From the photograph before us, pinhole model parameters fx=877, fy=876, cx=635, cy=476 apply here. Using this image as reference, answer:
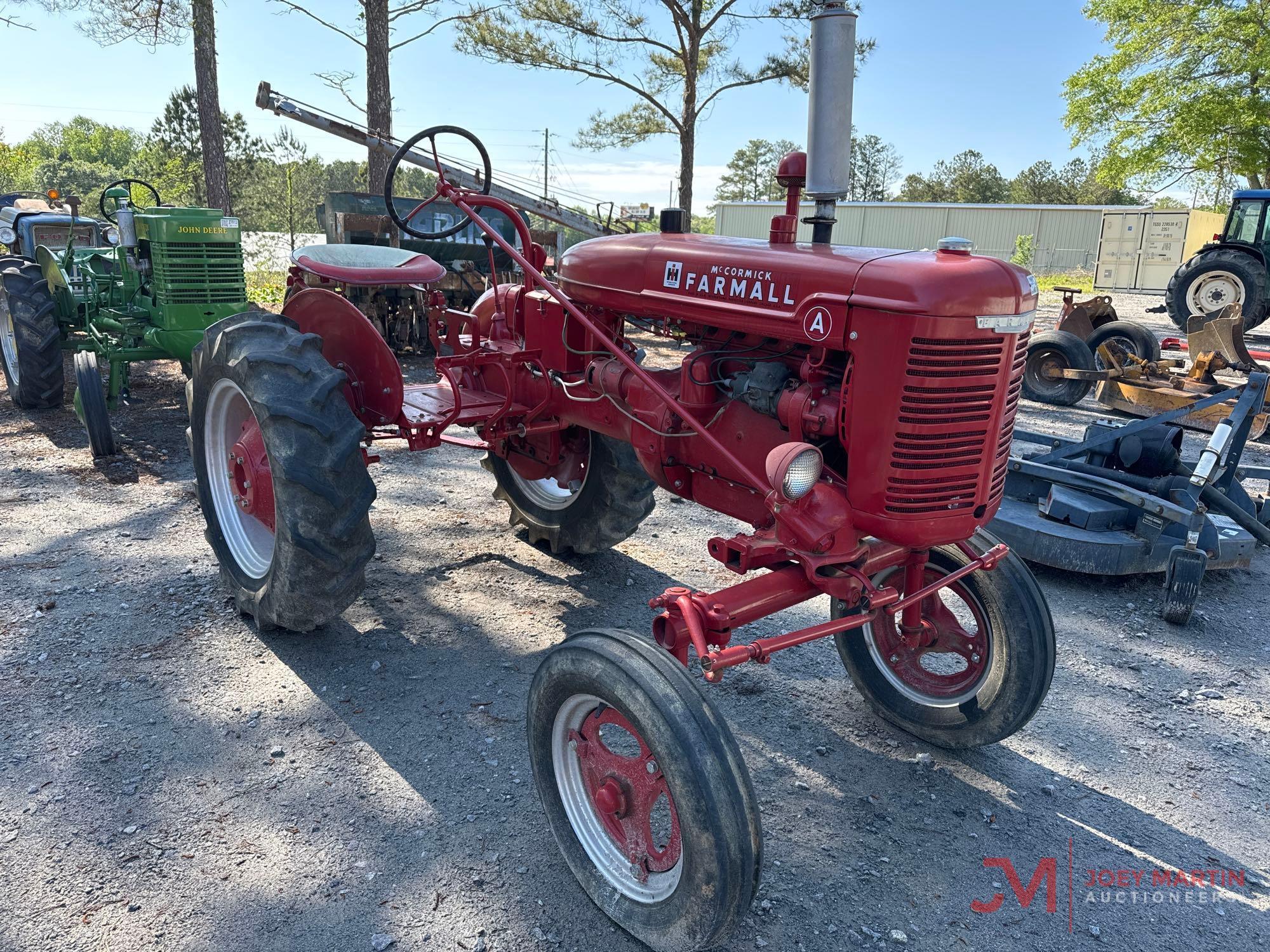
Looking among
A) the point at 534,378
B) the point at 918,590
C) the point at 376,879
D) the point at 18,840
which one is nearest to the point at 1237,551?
the point at 918,590

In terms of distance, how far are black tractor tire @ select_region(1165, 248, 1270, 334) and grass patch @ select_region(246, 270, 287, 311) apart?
13118mm

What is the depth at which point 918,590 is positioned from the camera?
2.71 meters

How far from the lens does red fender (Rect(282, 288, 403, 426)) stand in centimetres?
361

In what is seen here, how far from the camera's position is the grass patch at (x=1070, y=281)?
25953 mm

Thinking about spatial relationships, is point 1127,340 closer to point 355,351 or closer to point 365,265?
point 365,265

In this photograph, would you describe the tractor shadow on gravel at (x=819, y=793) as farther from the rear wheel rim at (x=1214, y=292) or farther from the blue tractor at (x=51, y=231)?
the rear wheel rim at (x=1214, y=292)

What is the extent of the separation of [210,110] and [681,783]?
12577mm

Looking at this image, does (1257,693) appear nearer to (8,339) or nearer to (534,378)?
(534,378)

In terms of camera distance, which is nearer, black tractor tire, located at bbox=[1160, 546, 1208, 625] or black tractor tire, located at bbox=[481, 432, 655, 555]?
black tractor tire, located at bbox=[1160, 546, 1208, 625]

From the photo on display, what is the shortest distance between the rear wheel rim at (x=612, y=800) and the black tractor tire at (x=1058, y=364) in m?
7.44

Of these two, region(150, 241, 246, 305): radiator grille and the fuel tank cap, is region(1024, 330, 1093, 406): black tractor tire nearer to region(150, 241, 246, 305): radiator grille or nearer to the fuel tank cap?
the fuel tank cap

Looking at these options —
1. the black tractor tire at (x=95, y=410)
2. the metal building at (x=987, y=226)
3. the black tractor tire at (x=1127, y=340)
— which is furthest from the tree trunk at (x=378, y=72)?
the metal building at (x=987, y=226)

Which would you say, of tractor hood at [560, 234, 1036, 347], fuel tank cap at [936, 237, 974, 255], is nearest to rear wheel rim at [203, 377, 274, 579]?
tractor hood at [560, 234, 1036, 347]

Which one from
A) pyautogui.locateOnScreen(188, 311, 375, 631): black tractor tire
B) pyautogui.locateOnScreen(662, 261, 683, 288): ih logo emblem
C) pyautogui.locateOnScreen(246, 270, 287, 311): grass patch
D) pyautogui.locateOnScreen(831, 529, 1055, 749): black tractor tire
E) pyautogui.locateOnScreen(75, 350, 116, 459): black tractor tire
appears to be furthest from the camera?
pyautogui.locateOnScreen(246, 270, 287, 311): grass patch
